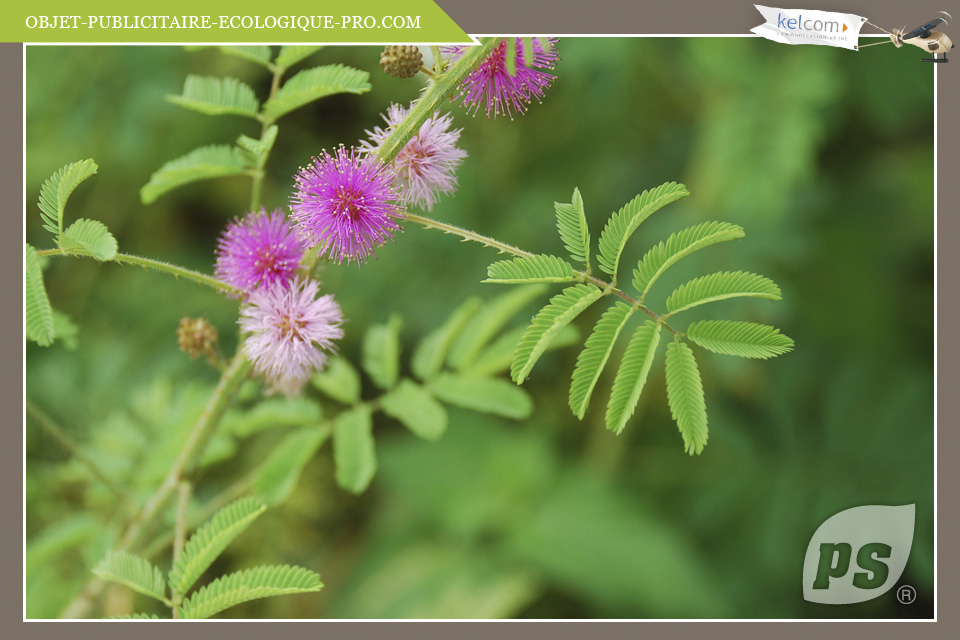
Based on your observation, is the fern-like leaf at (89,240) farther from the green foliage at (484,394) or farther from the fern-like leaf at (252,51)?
the green foliage at (484,394)

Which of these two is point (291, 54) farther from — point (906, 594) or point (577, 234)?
point (906, 594)

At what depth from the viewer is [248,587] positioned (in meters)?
1.58

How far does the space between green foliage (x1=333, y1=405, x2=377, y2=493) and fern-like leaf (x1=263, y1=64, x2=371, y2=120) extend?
0.82 meters

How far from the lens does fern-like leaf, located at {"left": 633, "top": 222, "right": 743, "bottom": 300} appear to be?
145 cm

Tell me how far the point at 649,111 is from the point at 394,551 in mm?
2224

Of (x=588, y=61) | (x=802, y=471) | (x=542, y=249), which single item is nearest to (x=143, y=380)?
(x=542, y=249)

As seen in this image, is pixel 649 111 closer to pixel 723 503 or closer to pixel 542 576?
pixel 723 503

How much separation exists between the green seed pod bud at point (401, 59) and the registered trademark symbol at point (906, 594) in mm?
1925

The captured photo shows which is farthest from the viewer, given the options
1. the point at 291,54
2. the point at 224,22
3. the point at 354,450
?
the point at 354,450

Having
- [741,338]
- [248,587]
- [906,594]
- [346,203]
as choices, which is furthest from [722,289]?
[906,594]

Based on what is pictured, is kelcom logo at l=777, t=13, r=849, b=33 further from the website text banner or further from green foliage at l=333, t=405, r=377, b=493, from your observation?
green foliage at l=333, t=405, r=377, b=493

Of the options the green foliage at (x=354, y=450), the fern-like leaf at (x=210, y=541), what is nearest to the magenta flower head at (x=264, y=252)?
the fern-like leaf at (x=210, y=541)

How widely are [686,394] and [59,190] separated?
1296 mm

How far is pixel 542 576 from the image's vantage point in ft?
9.78
